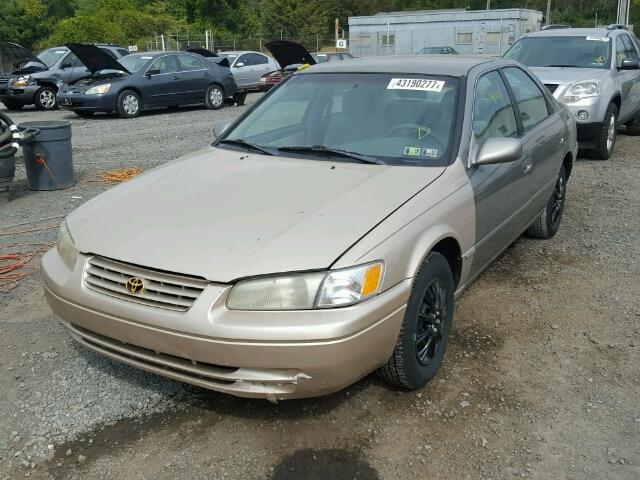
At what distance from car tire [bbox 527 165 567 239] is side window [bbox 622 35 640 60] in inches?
213

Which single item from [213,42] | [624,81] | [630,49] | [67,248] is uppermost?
[213,42]

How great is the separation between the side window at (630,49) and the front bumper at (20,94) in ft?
44.1

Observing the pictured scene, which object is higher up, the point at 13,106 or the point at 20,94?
the point at 20,94

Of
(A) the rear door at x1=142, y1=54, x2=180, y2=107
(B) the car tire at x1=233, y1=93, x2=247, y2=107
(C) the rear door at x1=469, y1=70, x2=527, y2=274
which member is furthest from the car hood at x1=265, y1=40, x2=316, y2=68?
(C) the rear door at x1=469, y1=70, x2=527, y2=274

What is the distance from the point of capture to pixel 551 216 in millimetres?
5590

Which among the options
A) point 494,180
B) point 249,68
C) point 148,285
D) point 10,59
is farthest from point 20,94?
point 148,285

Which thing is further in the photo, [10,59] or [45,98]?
[10,59]

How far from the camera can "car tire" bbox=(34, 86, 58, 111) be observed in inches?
647

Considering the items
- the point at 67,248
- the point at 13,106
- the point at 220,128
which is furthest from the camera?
the point at 13,106

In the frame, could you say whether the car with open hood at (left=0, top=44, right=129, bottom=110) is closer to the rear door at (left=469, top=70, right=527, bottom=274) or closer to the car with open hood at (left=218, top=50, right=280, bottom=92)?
the car with open hood at (left=218, top=50, right=280, bottom=92)

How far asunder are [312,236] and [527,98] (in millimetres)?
2819

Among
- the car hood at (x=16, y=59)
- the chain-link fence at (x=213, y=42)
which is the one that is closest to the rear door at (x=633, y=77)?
the car hood at (x=16, y=59)

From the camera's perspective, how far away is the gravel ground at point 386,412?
277 centimetres

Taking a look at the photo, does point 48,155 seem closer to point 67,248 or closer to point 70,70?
point 67,248
